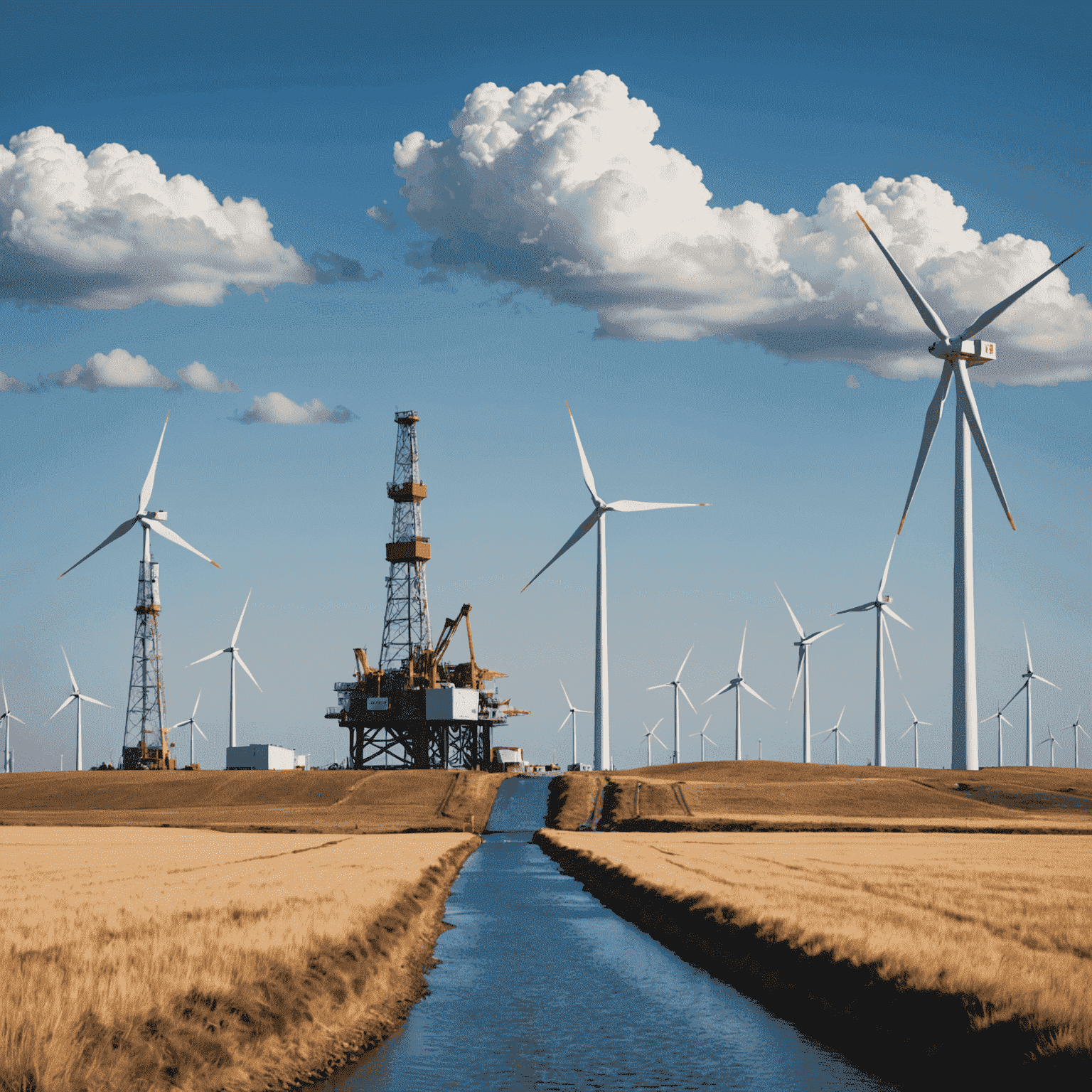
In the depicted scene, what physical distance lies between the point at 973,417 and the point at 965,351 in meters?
6.29

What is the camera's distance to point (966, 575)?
11038 centimetres

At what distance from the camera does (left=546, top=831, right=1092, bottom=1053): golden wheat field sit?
63.4ft

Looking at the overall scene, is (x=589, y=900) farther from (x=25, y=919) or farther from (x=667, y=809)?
(x=667, y=809)

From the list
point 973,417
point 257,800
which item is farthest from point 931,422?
point 257,800

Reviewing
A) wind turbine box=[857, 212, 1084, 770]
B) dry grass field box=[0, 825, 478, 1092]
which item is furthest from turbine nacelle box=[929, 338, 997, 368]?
dry grass field box=[0, 825, 478, 1092]

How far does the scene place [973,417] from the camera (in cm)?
10569

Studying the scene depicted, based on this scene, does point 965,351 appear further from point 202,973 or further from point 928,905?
point 202,973

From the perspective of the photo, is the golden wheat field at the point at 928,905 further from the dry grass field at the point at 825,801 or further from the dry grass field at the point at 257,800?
the dry grass field at the point at 257,800

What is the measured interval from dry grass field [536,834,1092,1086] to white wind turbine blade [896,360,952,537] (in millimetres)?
41310

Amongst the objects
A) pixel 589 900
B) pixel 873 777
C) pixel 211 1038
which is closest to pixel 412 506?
pixel 873 777

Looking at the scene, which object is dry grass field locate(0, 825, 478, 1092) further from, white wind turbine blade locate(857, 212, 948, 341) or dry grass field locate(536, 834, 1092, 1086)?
white wind turbine blade locate(857, 212, 948, 341)

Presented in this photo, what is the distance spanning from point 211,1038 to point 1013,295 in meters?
97.4

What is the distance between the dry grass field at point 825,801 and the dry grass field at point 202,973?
5545cm

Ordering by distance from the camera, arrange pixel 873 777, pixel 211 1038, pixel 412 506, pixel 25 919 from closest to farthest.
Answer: pixel 211 1038 < pixel 25 919 < pixel 873 777 < pixel 412 506
